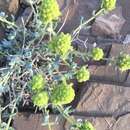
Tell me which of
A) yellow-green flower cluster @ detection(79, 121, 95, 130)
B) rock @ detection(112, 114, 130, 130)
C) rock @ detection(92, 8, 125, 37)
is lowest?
rock @ detection(112, 114, 130, 130)

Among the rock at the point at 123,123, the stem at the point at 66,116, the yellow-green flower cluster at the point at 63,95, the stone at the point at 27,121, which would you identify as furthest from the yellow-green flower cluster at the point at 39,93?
the rock at the point at 123,123

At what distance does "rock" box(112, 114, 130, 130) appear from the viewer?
1878mm

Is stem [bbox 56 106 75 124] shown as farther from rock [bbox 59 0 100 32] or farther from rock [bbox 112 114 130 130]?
rock [bbox 59 0 100 32]

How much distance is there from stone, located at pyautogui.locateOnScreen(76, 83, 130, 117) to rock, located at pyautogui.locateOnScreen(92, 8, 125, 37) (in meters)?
0.28

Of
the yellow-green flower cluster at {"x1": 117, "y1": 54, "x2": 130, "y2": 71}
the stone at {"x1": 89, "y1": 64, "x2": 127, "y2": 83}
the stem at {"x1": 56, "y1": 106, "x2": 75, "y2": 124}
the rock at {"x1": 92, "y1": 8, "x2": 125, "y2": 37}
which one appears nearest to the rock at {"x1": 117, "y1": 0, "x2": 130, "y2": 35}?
the rock at {"x1": 92, "y1": 8, "x2": 125, "y2": 37}

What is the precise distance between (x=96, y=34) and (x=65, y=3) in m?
0.22

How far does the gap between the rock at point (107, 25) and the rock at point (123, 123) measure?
41 cm

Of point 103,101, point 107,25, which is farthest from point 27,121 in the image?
point 107,25

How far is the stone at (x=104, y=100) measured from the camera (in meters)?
1.90

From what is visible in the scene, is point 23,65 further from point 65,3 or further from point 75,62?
point 65,3

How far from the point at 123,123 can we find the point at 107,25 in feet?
1.57

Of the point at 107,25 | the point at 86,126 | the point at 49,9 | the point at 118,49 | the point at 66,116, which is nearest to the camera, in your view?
the point at 49,9

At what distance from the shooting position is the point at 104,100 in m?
1.91

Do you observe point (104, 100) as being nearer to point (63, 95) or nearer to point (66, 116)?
point (66, 116)
